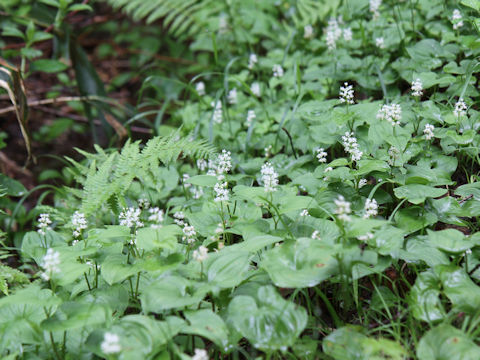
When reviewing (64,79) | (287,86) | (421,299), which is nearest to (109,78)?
(64,79)

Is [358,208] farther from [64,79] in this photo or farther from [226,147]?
[64,79]

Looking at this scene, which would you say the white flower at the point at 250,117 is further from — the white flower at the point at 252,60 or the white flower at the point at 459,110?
the white flower at the point at 459,110

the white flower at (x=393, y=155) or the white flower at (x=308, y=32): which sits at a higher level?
the white flower at (x=308, y=32)

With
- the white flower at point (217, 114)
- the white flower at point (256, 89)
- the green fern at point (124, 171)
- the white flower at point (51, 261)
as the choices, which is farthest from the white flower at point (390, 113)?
A: the white flower at point (51, 261)

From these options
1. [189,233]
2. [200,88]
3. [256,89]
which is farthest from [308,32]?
[189,233]

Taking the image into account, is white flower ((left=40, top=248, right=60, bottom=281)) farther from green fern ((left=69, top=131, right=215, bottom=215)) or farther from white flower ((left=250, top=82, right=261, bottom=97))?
white flower ((left=250, top=82, right=261, bottom=97))

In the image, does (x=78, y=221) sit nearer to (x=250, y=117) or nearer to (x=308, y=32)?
(x=250, y=117)

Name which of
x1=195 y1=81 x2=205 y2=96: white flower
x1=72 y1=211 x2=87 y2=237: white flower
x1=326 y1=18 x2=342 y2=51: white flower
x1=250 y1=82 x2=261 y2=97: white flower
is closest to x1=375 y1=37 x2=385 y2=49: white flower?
x1=326 y1=18 x2=342 y2=51: white flower

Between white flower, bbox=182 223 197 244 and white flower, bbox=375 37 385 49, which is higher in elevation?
white flower, bbox=375 37 385 49
